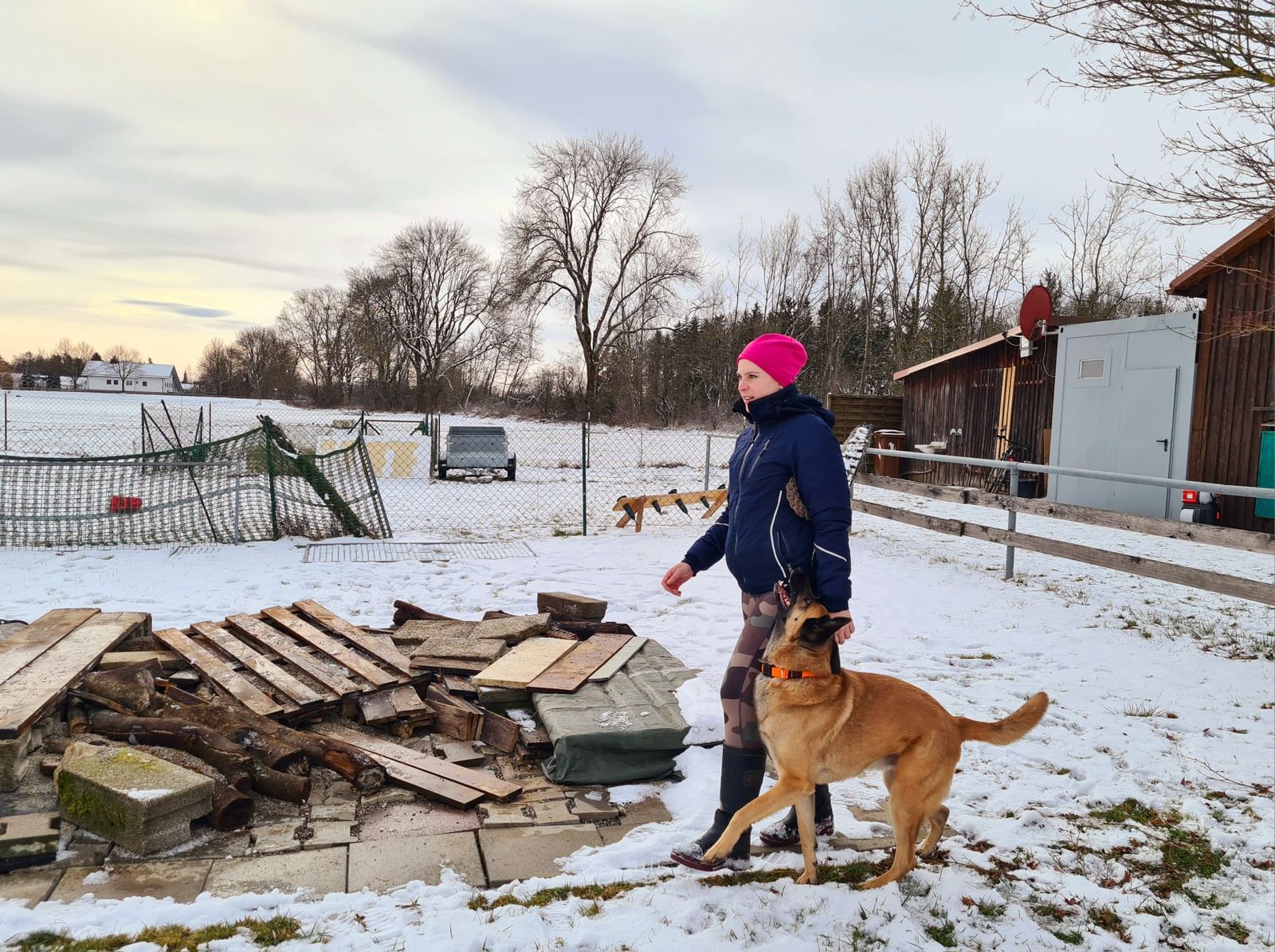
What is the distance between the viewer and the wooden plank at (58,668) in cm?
380

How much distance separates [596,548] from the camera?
1046 cm

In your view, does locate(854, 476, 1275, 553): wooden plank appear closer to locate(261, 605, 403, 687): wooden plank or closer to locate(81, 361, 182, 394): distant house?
locate(261, 605, 403, 687): wooden plank

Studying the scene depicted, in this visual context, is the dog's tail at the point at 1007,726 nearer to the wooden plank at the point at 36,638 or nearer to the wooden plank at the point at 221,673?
the wooden plank at the point at 221,673

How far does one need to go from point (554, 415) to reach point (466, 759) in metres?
36.2

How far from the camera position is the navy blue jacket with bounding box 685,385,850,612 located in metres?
2.90

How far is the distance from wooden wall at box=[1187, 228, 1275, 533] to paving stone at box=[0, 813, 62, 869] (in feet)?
44.6

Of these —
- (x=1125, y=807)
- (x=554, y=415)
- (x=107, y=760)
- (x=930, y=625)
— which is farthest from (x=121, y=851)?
(x=554, y=415)

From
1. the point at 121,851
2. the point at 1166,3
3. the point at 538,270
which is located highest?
the point at 538,270

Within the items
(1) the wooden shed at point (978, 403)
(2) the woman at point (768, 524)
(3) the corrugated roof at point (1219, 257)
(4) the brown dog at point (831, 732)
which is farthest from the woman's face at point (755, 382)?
(1) the wooden shed at point (978, 403)

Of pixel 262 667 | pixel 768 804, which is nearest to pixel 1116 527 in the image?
pixel 768 804

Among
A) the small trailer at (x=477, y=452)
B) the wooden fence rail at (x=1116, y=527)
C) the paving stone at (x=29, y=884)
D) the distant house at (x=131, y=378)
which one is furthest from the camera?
the distant house at (x=131, y=378)

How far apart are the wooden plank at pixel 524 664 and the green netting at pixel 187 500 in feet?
18.3

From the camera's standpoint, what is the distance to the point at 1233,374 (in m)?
12.1

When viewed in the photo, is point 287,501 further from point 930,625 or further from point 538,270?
point 538,270
